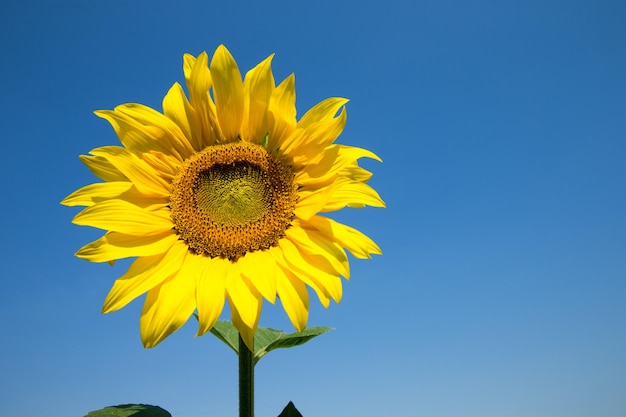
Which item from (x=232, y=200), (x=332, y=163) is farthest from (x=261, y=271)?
(x=332, y=163)

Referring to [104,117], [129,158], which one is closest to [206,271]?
[129,158]

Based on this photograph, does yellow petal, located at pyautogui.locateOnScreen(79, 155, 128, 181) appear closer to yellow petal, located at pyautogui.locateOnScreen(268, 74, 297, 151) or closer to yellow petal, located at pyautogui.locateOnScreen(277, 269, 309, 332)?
yellow petal, located at pyautogui.locateOnScreen(268, 74, 297, 151)

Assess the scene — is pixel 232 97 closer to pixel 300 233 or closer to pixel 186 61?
pixel 186 61

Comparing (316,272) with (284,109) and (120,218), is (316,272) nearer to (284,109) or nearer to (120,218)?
(284,109)

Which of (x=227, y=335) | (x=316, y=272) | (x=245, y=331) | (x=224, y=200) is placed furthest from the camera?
(x=224, y=200)

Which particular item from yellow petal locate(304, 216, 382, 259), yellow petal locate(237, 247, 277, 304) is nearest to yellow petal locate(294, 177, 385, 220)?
yellow petal locate(304, 216, 382, 259)

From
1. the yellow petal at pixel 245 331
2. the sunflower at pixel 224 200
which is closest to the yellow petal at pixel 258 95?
the sunflower at pixel 224 200

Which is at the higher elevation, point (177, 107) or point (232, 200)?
point (177, 107)

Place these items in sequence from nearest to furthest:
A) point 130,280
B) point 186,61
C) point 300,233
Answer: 1. point 130,280
2. point 300,233
3. point 186,61
